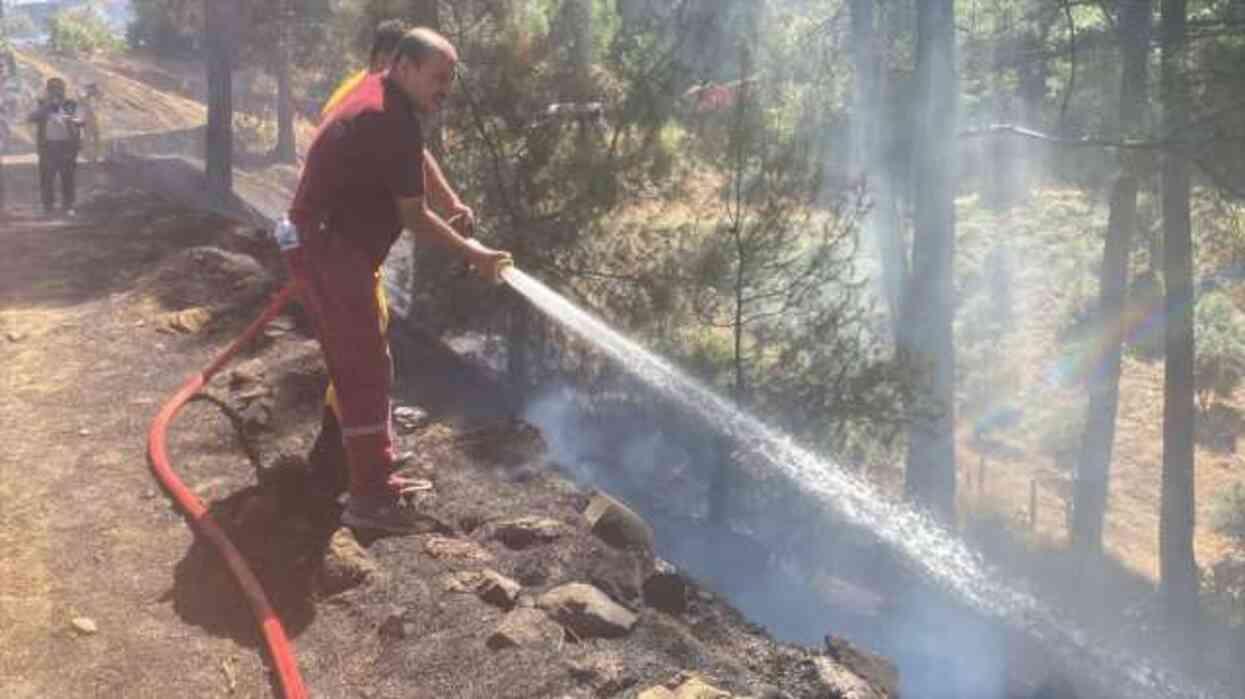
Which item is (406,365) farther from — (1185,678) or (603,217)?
(1185,678)

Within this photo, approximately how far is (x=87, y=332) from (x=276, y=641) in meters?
4.24

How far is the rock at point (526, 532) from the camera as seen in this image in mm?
4238

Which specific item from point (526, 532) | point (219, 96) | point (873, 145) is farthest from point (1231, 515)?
point (526, 532)

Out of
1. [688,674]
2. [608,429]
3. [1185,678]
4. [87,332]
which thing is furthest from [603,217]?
[1185,678]

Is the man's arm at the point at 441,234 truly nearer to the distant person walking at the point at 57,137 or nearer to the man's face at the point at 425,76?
the man's face at the point at 425,76

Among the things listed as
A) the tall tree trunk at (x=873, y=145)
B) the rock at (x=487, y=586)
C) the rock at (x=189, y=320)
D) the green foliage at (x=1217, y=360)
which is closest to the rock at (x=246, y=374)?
the rock at (x=189, y=320)

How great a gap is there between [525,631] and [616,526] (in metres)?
1.10

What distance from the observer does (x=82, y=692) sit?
3.22m

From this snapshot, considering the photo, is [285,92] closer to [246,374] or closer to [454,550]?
[246,374]

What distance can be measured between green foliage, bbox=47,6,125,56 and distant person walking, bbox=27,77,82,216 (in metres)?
30.0

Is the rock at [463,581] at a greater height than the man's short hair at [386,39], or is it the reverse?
the man's short hair at [386,39]

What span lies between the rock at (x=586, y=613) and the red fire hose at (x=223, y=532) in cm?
86

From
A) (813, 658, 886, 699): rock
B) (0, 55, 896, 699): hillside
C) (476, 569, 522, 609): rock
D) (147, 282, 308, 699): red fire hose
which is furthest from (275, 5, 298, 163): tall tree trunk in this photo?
(813, 658, 886, 699): rock

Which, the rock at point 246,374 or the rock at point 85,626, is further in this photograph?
the rock at point 246,374
